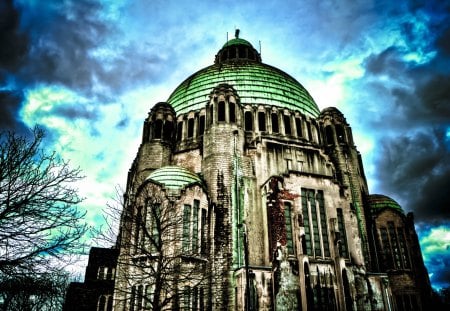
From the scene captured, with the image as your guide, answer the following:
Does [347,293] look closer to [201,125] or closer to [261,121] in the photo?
[261,121]

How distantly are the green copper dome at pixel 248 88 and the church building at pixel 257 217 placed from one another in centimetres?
15

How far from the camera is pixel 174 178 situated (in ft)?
79.8

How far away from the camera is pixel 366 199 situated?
31031mm

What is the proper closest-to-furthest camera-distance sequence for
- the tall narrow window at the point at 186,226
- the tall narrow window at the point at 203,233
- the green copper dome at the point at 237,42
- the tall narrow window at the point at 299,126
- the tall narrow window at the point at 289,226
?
the tall narrow window at the point at 186,226 → the tall narrow window at the point at 203,233 → the tall narrow window at the point at 289,226 → the tall narrow window at the point at 299,126 → the green copper dome at the point at 237,42

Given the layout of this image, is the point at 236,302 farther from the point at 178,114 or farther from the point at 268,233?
the point at 178,114

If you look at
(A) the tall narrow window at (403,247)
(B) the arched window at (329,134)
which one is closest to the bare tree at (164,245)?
(B) the arched window at (329,134)

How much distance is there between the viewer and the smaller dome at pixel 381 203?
3030 centimetres

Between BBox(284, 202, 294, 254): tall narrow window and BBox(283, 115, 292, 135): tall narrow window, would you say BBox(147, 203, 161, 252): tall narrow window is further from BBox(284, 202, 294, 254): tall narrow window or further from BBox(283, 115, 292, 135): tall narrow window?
BBox(283, 115, 292, 135): tall narrow window

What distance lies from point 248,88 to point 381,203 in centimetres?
1514

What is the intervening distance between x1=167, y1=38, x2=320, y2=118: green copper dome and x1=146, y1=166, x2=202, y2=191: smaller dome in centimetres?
983

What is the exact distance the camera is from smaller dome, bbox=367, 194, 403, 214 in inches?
1193

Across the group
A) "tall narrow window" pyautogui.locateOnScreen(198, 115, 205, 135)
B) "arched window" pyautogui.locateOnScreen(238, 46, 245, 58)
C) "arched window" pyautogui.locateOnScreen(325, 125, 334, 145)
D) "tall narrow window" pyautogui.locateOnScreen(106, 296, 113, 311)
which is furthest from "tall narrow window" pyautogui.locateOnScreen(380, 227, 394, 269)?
"tall narrow window" pyautogui.locateOnScreen(106, 296, 113, 311)

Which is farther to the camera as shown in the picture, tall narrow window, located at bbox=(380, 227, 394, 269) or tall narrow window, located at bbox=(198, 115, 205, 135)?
tall narrow window, located at bbox=(198, 115, 205, 135)

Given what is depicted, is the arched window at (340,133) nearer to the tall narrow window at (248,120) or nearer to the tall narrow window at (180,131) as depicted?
the tall narrow window at (248,120)
